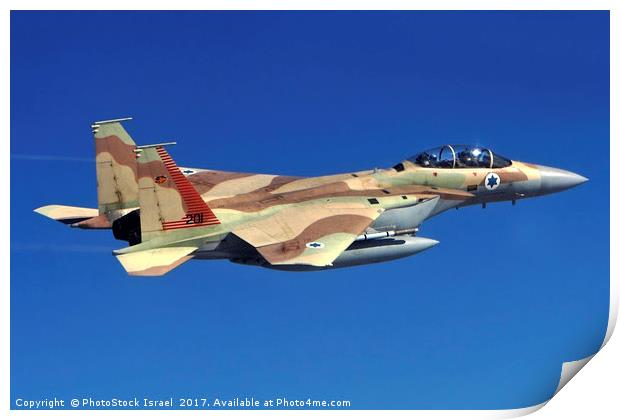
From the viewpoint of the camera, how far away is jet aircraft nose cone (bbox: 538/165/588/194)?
23656 millimetres

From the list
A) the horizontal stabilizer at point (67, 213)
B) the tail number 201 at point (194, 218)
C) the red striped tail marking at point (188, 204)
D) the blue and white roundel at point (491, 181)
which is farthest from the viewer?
the blue and white roundel at point (491, 181)

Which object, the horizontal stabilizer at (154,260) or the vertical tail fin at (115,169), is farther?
the vertical tail fin at (115,169)

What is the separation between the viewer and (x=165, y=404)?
19781 millimetres

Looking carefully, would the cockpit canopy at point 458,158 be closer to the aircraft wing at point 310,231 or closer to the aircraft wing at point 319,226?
the aircraft wing at point 319,226

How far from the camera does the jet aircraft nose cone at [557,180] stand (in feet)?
77.6

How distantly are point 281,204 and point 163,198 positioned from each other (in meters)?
2.44

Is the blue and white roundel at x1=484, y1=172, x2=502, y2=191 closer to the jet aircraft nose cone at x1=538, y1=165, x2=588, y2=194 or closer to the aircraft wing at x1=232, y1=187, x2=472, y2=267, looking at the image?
the jet aircraft nose cone at x1=538, y1=165, x2=588, y2=194

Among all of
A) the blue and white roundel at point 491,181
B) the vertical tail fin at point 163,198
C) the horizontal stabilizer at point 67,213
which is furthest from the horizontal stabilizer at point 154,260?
the blue and white roundel at point 491,181

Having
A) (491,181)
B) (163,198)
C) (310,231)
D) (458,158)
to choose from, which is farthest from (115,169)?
(491,181)

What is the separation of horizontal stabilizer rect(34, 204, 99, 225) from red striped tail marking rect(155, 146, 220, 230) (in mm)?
2562

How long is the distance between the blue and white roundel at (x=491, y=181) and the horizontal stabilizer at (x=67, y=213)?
687 cm

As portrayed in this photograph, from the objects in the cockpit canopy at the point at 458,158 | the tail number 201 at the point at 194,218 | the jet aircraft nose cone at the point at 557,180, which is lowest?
the tail number 201 at the point at 194,218

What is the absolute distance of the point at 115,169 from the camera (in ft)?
70.7

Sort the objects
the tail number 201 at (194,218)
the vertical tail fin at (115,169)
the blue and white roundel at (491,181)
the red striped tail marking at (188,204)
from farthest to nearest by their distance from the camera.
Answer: the blue and white roundel at (491,181) < the vertical tail fin at (115,169) < the tail number 201 at (194,218) < the red striped tail marking at (188,204)
